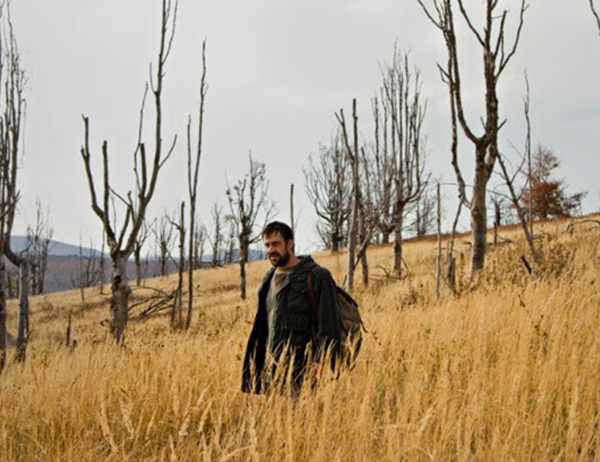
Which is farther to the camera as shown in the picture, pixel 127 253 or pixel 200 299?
pixel 200 299

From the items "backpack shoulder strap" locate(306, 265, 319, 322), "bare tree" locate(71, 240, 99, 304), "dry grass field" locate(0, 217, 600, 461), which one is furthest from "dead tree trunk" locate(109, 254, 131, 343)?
"bare tree" locate(71, 240, 99, 304)

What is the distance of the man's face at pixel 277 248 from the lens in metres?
3.55

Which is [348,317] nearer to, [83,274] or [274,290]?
[274,290]

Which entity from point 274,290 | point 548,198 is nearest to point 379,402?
point 274,290

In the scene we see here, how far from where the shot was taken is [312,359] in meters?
3.49

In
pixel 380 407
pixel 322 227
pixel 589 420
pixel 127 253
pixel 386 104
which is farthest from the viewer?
pixel 322 227

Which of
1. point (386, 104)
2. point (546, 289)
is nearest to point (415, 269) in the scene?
point (386, 104)

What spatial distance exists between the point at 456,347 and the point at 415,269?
1273 cm

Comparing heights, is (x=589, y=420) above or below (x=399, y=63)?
below

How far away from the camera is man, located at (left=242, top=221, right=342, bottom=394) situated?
335 cm

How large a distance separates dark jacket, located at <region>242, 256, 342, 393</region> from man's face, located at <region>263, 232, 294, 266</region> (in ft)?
0.35

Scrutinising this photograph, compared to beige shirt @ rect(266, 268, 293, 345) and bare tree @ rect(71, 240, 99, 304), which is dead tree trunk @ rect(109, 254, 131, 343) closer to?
beige shirt @ rect(266, 268, 293, 345)

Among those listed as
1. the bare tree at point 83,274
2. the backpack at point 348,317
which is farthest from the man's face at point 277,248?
the bare tree at point 83,274

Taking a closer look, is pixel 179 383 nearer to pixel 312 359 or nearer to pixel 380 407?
pixel 312 359
